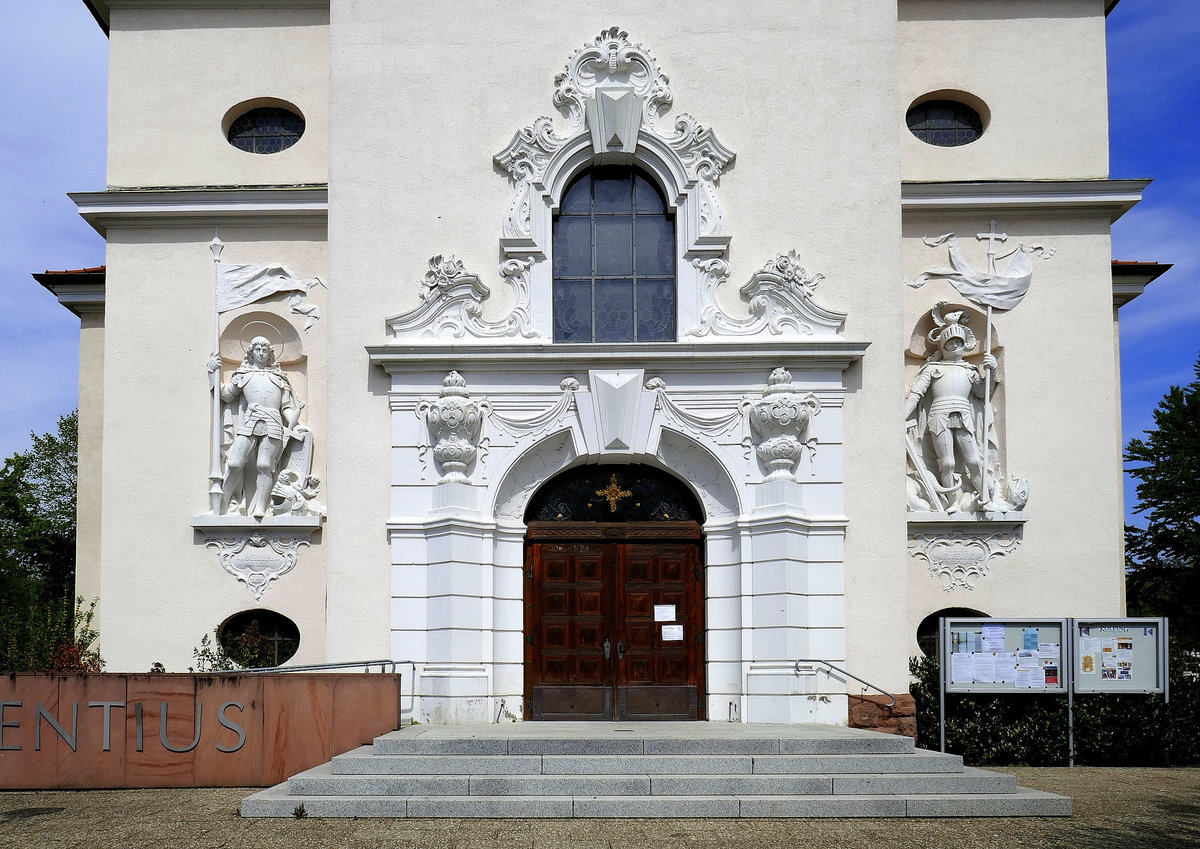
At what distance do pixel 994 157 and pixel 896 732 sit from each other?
8261mm

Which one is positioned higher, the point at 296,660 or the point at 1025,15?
the point at 1025,15

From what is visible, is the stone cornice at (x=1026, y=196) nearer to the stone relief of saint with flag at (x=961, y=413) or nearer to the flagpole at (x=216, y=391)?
the stone relief of saint with flag at (x=961, y=413)

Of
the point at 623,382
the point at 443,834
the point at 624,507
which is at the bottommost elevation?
the point at 443,834

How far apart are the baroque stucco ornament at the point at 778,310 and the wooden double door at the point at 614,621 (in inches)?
97.0

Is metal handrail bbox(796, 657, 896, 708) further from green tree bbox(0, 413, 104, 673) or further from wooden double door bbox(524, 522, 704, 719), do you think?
green tree bbox(0, 413, 104, 673)

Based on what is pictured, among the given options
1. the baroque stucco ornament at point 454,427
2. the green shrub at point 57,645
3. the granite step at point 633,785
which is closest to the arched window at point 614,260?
the baroque stucco ornament at point 454,427

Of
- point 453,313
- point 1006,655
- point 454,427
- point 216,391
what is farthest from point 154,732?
point 1006,655

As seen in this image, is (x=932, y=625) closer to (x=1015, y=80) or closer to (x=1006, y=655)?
(x=1006, y=655)

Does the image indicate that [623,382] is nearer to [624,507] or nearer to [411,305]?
[624,507]

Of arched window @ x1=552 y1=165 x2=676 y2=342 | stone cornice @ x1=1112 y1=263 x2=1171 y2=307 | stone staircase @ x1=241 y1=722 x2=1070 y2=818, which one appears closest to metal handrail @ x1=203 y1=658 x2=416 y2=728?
A: stone staircase @ x1=241 y1=722 x2=1070 y2=818

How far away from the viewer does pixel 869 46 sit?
1611 centimetres

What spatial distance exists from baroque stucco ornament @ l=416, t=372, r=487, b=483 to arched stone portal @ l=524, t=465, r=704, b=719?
3.52 ft

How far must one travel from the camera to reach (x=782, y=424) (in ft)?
50.2

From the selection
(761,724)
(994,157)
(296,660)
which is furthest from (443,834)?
(994,157)
